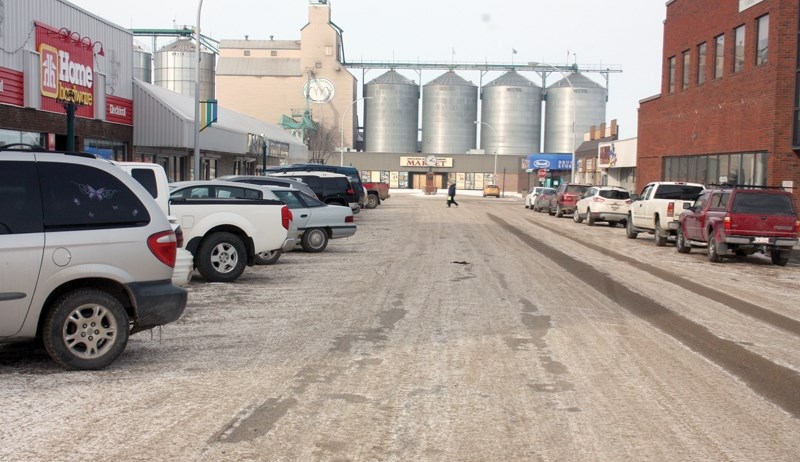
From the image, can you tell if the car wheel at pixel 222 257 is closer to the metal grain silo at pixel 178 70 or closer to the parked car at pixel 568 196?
the parked car at pixel 568 196

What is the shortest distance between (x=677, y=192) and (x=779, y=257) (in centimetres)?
695

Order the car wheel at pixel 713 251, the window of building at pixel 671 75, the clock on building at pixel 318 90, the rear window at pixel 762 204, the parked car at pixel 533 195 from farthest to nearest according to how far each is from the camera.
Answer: the clock on building at pixel 318 90 < the parked car at pixel 533 195 < the window of building at pixel 671 75 < the car wheel at pixel 713 251 < the rear window at pixel 762 204

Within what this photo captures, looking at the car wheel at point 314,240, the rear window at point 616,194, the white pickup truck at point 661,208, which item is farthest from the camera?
the rear window at point 616,194

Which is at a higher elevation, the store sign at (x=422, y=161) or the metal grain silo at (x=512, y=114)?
the metal grain silo at (x=512, y=114)

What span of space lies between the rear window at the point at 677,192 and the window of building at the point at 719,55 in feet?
39.7

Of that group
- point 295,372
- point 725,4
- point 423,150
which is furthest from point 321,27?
point 295,372

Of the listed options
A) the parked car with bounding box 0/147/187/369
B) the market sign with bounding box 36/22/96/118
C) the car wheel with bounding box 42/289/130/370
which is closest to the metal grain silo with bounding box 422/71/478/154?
the market sign with bounding box 36/22/96/118

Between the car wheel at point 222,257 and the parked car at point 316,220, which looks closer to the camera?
the car wheel at point 222,257

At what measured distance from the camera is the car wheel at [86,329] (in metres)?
7.67

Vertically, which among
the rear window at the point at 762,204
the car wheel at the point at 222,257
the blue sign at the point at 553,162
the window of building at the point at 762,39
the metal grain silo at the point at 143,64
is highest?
the metal grain silo at the point at 143,64

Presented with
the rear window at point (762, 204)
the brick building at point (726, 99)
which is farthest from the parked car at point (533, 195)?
the rear window at point (762, 204)

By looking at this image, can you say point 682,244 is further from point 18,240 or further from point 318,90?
point 318,90

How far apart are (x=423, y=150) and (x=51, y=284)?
110 m

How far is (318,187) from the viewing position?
103 feet
